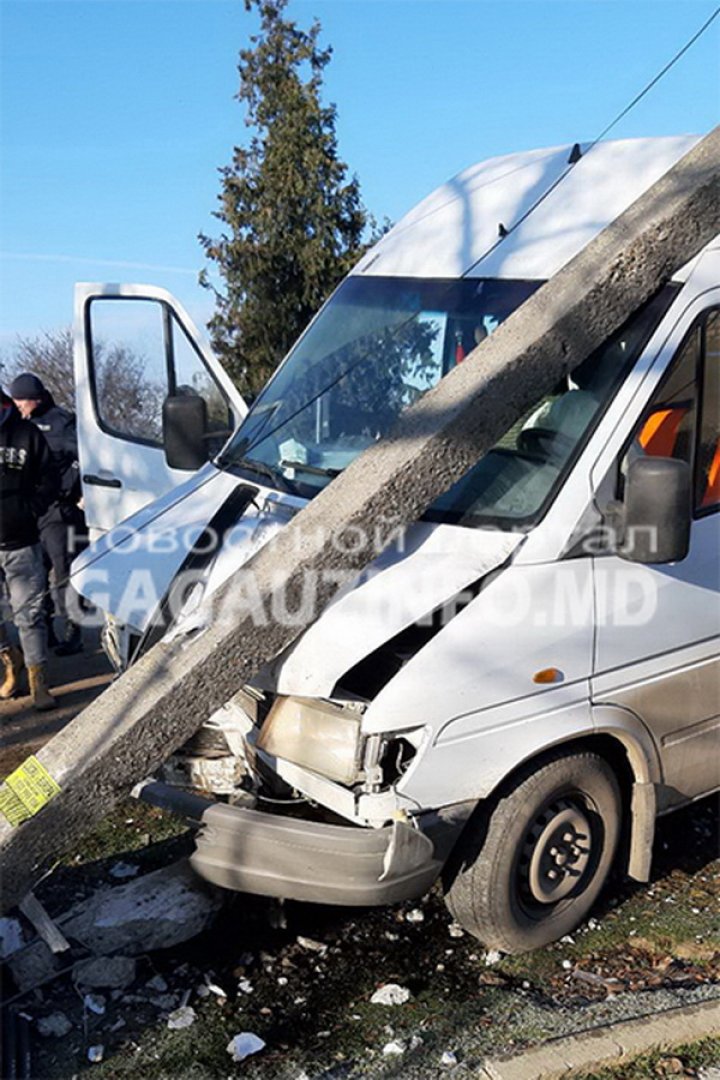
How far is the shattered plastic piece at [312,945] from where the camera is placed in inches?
165

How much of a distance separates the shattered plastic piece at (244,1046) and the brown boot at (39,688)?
368 centimetres

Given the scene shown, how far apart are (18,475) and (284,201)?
22.9ft

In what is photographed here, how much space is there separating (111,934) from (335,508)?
1.74 meters

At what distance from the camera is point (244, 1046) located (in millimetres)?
3613

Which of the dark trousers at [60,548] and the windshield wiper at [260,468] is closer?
the windshield wiper at [260,468]

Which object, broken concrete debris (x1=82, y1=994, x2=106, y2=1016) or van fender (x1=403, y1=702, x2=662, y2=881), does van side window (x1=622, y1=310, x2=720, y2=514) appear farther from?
broken concrete debris (x1=82, y1=994, x2=106, y2=1016)

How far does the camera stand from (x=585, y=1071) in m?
3.46

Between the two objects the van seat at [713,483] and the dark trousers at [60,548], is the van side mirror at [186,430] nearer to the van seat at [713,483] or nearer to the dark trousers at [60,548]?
the dark trousers at [60,548]

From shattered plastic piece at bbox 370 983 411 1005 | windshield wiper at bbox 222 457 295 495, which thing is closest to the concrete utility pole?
windshield wiper at bbox 222 457 295 495

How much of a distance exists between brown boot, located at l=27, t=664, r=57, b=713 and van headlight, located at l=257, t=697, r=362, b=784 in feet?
11.0

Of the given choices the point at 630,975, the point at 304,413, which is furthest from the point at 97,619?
the point at 630,975

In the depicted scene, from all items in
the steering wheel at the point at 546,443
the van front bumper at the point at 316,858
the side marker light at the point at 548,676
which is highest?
the steering wheel at the point at 546,443

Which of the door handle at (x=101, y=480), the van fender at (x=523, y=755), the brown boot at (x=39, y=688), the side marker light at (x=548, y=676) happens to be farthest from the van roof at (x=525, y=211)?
the brown boot at (x=39, y=688)

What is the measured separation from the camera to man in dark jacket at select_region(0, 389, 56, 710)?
6.95 m
